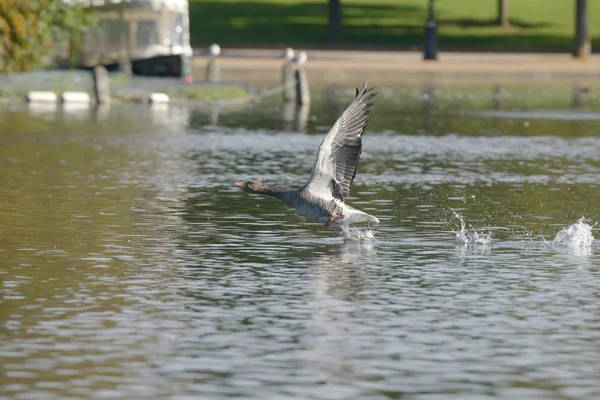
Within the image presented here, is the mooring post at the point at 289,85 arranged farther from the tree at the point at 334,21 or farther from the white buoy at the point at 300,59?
the tree at the point at 334,21

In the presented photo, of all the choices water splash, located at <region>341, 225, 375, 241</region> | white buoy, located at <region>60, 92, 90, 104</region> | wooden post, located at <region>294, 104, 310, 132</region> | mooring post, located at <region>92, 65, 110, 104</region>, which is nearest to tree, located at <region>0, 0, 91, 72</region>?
white buoy, located at <region>60, 92, 90, 104</region>

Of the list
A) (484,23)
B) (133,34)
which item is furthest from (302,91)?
(484,23)

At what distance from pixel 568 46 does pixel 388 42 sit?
32.3 ft

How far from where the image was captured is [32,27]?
51.7m

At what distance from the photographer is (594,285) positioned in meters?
16.9

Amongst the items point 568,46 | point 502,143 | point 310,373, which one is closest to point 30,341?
point 310,373

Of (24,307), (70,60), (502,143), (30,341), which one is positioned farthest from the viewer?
(70,60)

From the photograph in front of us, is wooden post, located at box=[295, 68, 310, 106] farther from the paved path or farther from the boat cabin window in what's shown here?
the paved path

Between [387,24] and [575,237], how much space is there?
7072cm

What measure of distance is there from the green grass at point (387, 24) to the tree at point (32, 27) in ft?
88.0

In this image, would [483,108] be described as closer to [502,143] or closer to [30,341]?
[502,143]

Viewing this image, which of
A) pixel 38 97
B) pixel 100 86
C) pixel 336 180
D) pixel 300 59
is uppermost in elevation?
pixel 336 180

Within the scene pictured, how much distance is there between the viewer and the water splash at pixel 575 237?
20062 mm

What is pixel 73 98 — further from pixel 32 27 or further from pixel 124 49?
pixel 124 49
